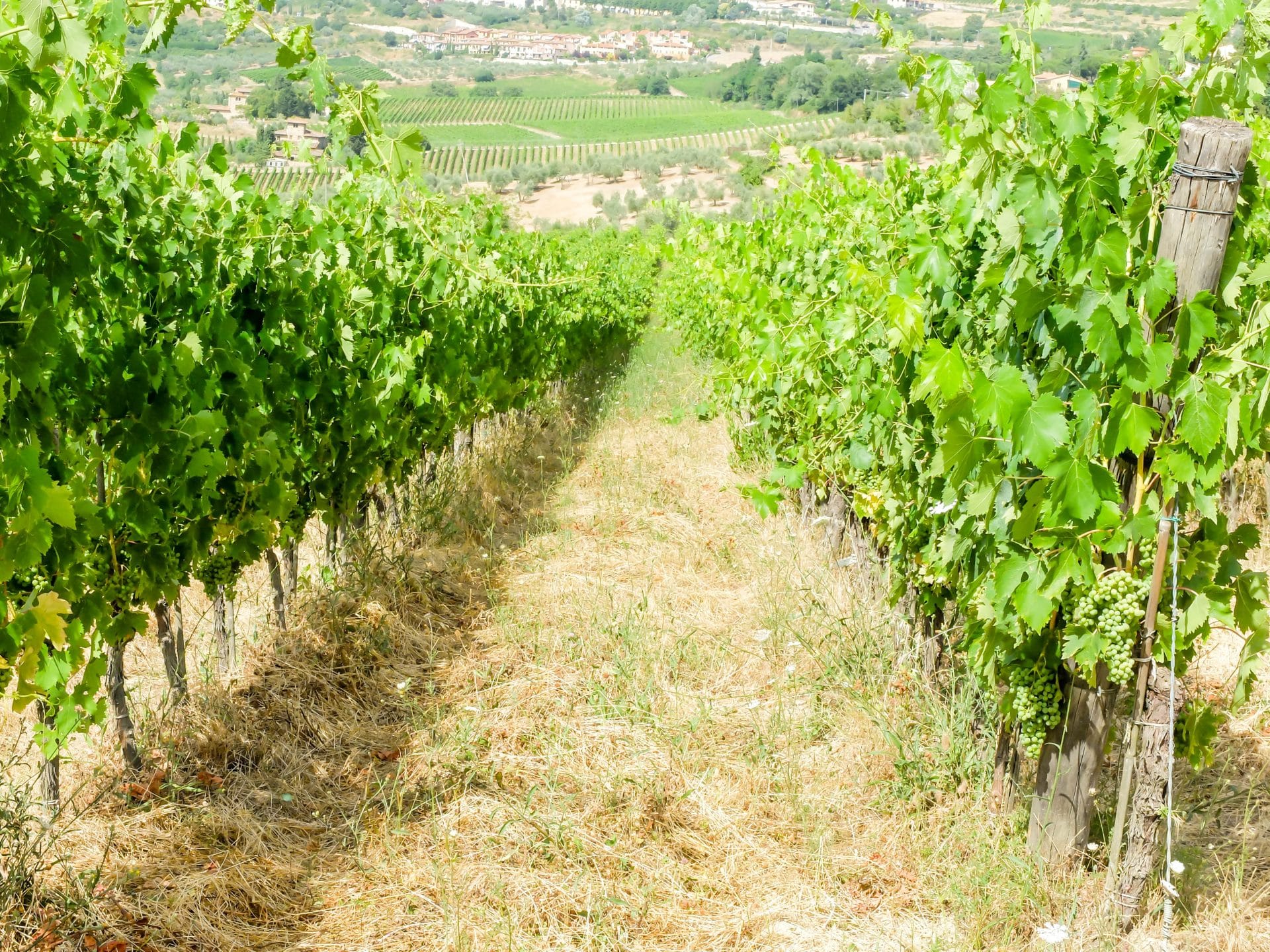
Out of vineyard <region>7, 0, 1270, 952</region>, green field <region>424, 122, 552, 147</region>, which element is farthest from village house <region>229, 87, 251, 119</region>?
green field <region>424, 122, 552, 147</region>

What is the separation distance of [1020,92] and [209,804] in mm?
3092

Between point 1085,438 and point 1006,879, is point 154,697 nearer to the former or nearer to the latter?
point 1006,879

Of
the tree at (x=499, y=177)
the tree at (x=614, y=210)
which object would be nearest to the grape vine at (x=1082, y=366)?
the tree at (x=499, y=177)

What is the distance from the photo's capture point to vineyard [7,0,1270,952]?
228 cm

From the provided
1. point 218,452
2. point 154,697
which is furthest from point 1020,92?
point 154,697

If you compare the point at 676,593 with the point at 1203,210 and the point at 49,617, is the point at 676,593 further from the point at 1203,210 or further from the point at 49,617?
the point at 49,617

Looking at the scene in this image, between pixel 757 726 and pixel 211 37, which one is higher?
pixel 211 37

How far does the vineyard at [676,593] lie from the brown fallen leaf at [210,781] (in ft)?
0.45

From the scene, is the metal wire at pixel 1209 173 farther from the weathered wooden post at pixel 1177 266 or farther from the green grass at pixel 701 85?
the green grass at pixel 701 85

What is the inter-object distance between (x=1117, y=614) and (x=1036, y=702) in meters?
0.42

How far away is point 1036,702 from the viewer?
8.73 feet

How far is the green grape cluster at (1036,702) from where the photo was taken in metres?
2.65

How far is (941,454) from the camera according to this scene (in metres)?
2.47

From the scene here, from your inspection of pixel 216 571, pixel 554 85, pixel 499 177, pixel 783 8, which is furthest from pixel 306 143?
pixel 783 8
